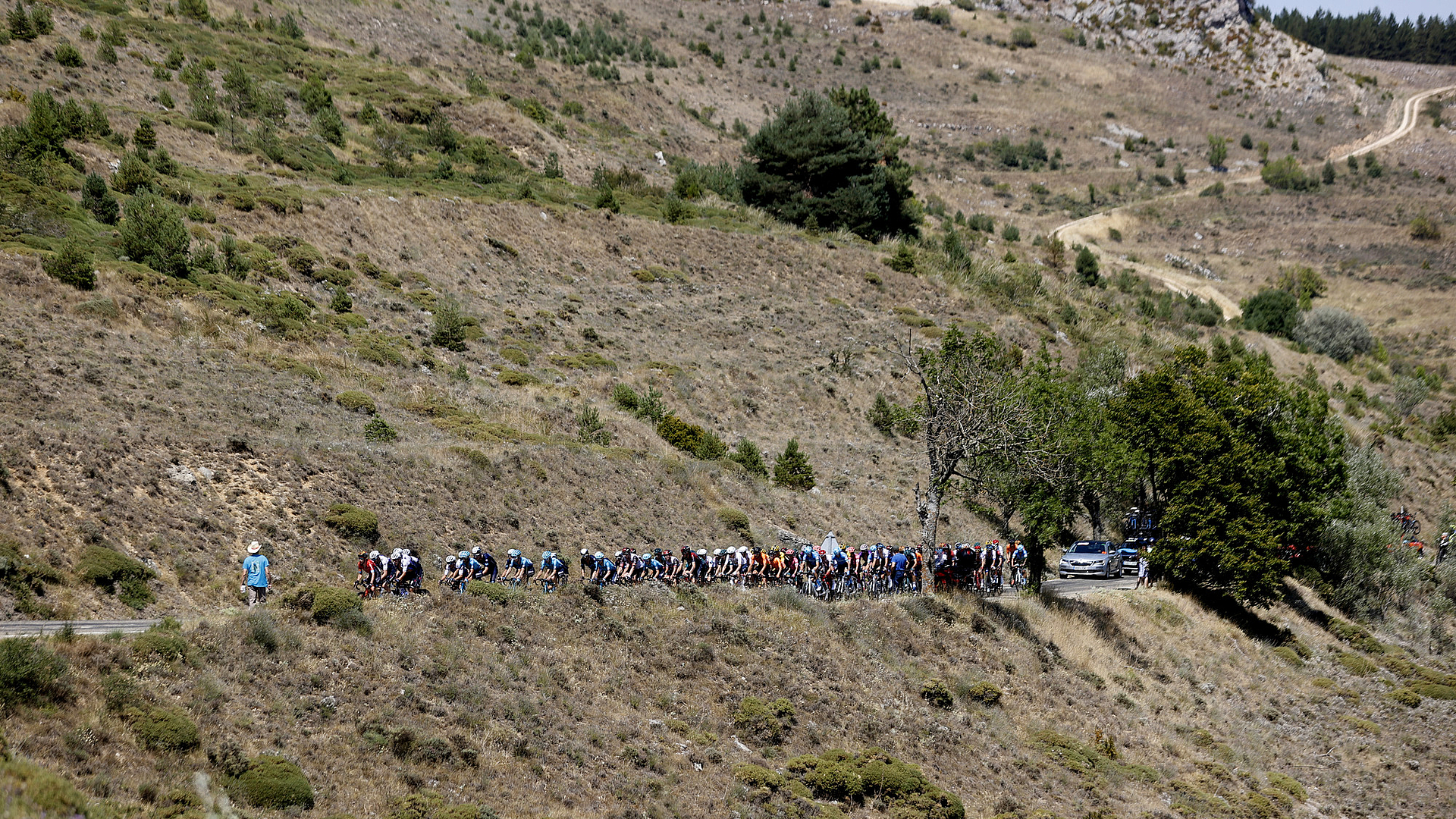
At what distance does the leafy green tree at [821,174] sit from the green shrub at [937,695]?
4740 centimetres

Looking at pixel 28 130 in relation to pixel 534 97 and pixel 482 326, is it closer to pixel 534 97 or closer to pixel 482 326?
pixel 482 326

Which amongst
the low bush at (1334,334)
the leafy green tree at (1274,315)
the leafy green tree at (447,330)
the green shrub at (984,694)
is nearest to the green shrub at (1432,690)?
the green shrub at (984,694)

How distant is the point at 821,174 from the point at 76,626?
192 feet

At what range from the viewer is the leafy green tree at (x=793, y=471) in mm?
40750

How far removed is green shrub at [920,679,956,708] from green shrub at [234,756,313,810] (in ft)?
49.8

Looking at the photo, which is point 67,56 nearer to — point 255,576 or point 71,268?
point 71,268

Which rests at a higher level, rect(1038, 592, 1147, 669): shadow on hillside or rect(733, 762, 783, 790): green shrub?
rect(733, 762, 783, 790): green shrub

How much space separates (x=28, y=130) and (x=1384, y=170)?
12578 centimetres

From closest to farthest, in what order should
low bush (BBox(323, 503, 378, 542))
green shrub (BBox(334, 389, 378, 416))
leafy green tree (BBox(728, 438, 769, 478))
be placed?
low bush (BBox(323, 503, 378, 542))
green shrub (BBox(334, 389, 378, 416))
leafy green tree (BBox(728, 438, 769, 478))

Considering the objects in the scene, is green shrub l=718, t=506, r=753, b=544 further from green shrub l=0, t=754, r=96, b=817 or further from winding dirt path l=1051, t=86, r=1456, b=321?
winding dirt path l=1051, t=86, r=1456, b=321

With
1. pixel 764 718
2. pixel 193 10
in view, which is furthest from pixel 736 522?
pixel 193 10

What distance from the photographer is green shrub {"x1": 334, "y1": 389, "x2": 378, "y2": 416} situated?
3294 centimetres

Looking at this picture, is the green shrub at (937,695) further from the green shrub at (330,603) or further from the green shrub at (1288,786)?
the green shrub at (330,603)

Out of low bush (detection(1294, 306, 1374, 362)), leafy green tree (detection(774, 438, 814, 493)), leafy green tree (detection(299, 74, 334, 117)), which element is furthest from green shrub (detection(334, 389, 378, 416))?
low bush (detection(1294, 306, 1374, 362))
